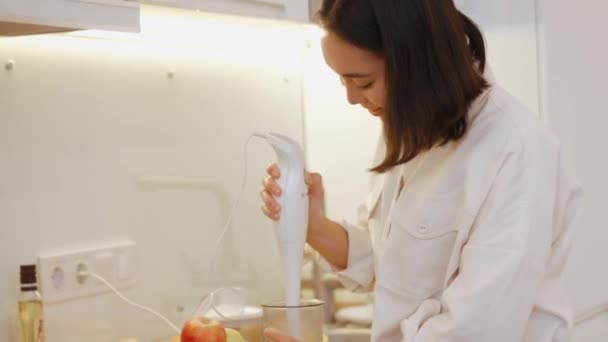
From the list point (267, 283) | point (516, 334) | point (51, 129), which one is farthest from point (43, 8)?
point (267, 283)

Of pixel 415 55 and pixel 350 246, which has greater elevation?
pixel 415 55

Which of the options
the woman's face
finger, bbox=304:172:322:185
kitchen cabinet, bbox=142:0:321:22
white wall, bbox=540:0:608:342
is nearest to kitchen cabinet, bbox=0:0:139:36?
kitchen cabinet, bbox=142:0:321:22

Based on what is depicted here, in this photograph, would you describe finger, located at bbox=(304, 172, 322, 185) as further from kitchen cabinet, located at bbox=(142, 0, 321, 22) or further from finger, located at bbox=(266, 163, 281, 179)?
kitchen cabinet, located at bbox=(142, 0, 321, 22)

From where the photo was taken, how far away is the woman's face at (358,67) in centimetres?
124

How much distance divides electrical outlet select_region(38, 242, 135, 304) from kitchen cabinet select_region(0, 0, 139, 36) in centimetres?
38

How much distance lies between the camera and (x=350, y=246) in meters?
1.53

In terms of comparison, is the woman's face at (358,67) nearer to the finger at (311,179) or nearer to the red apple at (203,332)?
the finger at (311,179)

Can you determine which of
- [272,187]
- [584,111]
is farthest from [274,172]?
[584,111]

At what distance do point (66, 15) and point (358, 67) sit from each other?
0.37m

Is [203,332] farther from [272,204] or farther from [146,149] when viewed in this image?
[146,149]

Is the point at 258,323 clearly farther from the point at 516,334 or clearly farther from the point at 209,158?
the point at 516,334

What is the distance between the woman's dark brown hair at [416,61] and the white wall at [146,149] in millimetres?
406

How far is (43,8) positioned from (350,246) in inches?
25.6

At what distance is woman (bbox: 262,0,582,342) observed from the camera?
1.19 metres
